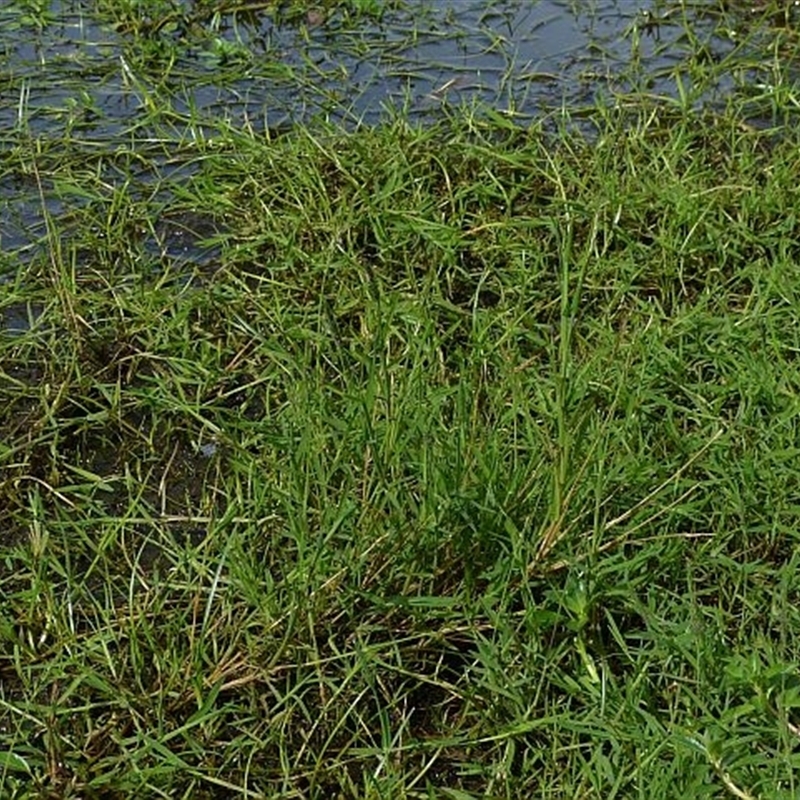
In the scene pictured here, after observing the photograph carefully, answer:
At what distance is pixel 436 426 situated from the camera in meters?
2.64

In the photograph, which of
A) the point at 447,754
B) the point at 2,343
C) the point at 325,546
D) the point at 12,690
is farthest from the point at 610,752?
the point at 2,343

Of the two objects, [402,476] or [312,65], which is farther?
[312,65]

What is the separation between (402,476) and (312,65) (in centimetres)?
195

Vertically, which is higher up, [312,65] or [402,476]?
[402,476]

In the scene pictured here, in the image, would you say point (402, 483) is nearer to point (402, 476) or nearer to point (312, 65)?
point (402, 476)

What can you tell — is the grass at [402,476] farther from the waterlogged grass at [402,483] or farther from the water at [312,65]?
the water at [312,65]

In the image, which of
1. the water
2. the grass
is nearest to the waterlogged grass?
the grass

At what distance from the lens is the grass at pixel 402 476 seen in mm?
2232

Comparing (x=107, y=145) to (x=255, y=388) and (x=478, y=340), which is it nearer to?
(x=255, y=388)

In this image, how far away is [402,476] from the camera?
2.54m

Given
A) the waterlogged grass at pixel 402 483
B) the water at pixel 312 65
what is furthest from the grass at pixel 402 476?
the water at pixel 312 65

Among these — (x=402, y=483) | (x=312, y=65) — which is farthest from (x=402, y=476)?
(x=312, y=65)

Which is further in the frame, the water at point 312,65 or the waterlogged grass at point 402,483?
the water at point 312,65

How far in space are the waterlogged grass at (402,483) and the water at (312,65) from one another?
0.98 ft
